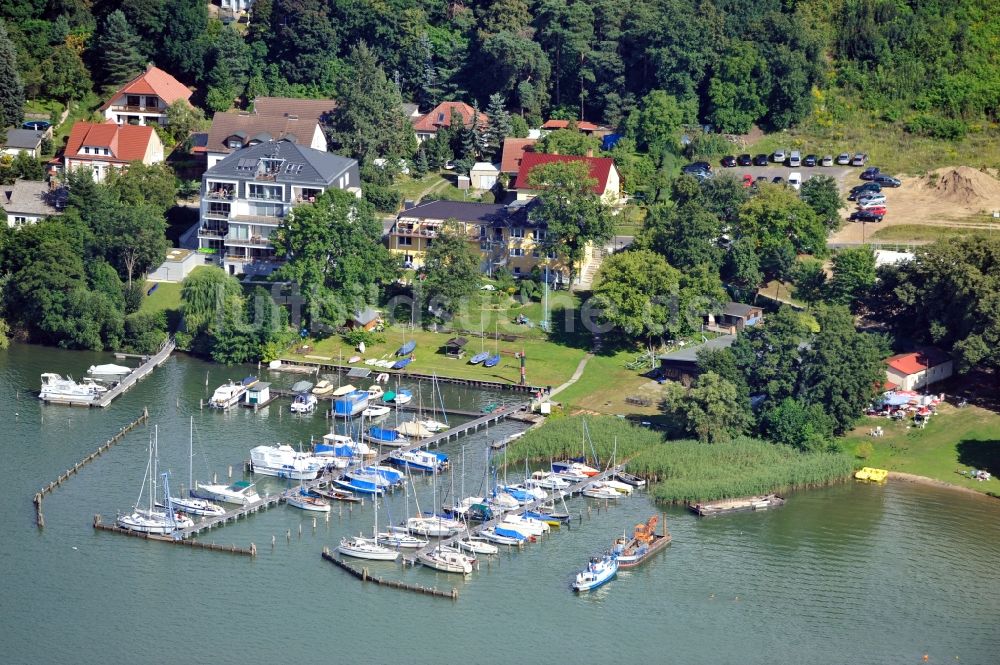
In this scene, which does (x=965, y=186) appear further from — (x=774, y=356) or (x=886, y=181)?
(x=774, y=356)

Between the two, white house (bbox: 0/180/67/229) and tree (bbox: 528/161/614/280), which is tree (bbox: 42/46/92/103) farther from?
tree (bbox: 528/161/614/280)

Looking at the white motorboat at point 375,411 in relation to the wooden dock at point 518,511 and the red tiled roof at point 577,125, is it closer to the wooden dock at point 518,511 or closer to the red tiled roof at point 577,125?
the wooden dock at point 518,511

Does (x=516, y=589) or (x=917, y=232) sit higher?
(x=917, y=232)

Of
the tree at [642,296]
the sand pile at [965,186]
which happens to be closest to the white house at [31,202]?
the tree at [642,296]

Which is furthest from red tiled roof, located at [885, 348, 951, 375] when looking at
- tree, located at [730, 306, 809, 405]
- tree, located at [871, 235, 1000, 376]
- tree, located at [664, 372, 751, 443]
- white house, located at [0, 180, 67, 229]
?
white house, located at [0, 180, 67, 229]

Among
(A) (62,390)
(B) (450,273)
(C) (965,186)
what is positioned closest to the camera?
(A) (62,390)

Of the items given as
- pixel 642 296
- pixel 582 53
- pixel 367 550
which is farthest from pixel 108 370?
pixel 582 53

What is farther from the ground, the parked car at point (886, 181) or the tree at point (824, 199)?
the parked car at point (886, 181)
